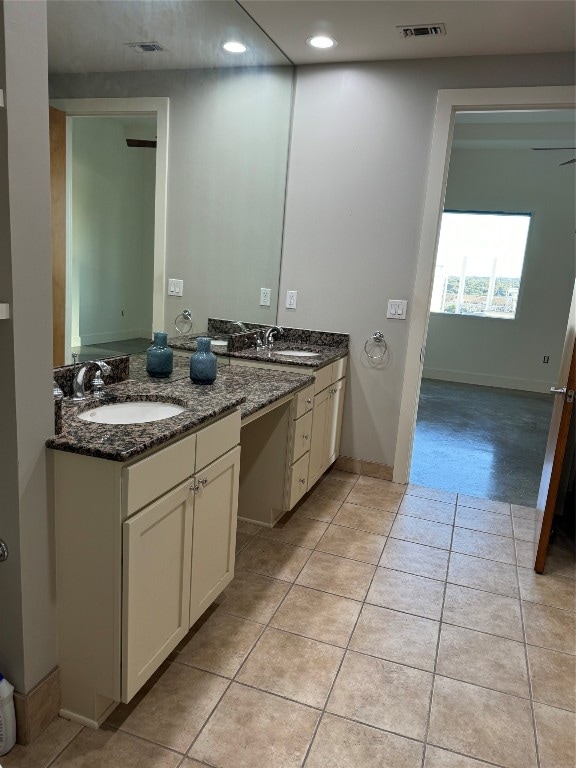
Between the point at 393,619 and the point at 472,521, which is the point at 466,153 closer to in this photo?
the point at 472,521

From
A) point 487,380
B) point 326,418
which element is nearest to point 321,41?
point 326,418

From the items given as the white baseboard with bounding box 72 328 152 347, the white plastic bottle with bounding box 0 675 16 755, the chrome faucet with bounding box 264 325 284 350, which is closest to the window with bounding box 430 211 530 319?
the chrome faucet with bounding box 264 325 284 350

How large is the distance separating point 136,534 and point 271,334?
217 cm

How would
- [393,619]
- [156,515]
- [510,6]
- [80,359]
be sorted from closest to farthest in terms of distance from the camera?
1. [156,515]
2. [80,359]
3. [393,619]
4. [510,6]

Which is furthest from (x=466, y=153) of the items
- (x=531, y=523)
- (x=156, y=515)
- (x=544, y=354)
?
(x=156, y=515)

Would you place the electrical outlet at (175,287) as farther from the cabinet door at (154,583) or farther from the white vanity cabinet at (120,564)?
the cabinet door at (154,583)

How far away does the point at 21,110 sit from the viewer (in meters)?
1.26

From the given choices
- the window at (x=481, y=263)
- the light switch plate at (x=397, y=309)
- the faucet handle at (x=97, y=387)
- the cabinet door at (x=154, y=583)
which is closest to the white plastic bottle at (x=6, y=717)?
the cabinet door at (x=154, y=583)

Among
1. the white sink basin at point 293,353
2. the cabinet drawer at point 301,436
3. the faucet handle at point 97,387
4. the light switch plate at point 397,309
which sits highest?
the light switch plate at point 397,309

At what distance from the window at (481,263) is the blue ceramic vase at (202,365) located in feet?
16.9

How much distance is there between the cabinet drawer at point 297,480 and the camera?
9.19 ft

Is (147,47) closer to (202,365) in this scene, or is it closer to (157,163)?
(157,163)

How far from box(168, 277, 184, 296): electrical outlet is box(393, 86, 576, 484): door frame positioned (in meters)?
1.47

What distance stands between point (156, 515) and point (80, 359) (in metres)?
0.74
